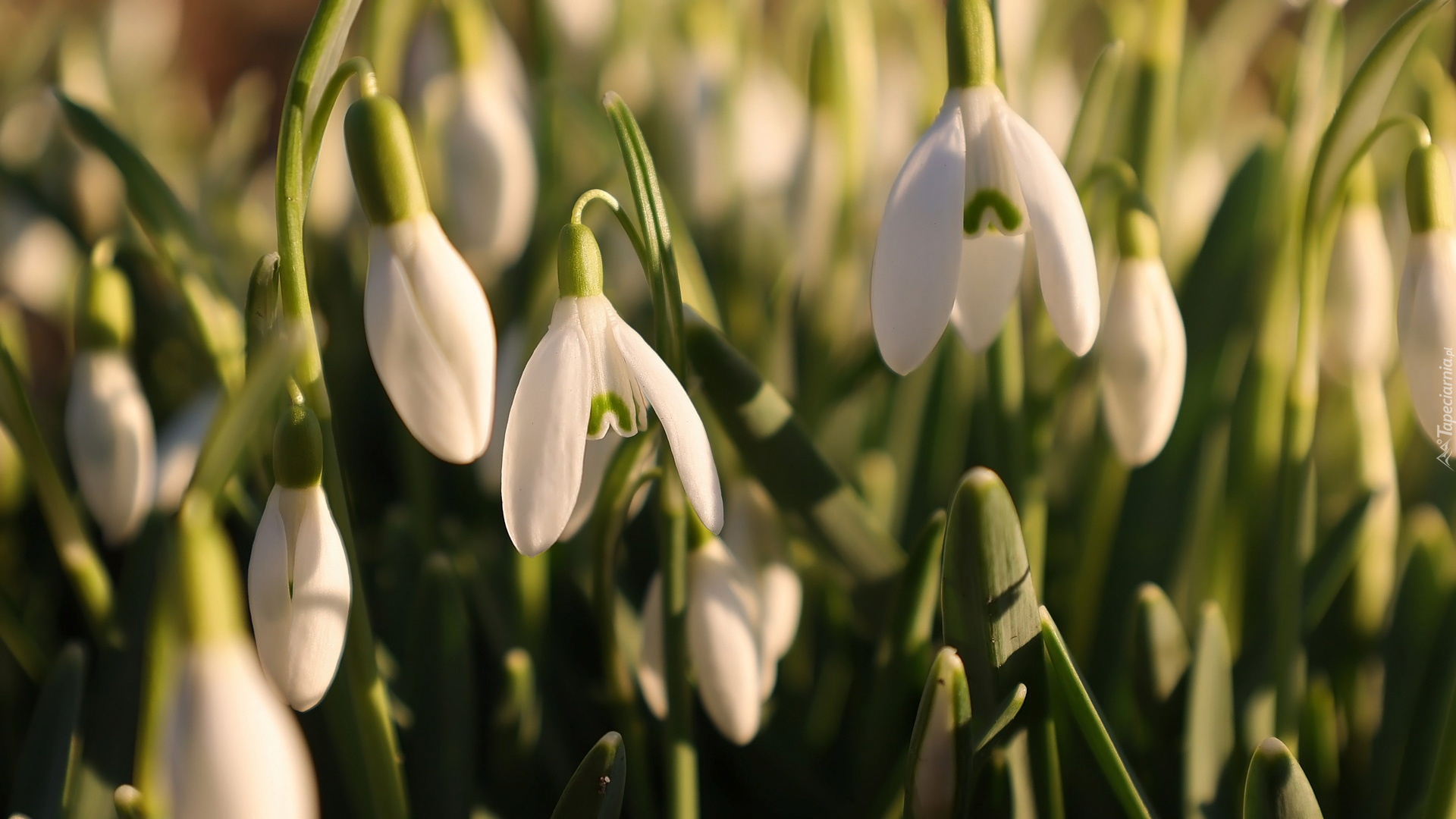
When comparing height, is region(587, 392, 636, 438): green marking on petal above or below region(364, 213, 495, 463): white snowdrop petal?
below

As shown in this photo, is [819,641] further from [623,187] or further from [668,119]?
[668,119]

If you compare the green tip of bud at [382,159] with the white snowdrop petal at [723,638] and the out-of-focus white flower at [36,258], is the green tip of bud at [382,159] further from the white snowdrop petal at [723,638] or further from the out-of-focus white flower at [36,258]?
the out-of-focus white flower at [36,258]

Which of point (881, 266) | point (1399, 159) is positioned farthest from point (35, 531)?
point (1399, 159)

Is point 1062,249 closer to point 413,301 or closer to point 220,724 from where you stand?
point 413,301

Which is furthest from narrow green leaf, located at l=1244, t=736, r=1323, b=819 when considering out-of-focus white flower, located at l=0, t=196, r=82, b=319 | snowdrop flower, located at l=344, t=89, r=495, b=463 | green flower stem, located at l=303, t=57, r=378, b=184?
out-of-focus white flower, located at l=0, t=196, r=82, b=319

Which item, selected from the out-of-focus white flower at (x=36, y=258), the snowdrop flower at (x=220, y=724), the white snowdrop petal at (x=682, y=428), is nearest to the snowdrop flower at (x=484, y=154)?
the white snowdrop petal at (x=682, y=428)

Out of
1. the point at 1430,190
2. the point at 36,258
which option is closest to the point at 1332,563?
the point at 1430,190

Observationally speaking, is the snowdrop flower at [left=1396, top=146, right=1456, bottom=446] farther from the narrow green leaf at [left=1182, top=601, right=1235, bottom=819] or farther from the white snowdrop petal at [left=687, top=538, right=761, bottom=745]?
the white snowdrop petal at [left=687, top=538, right=761, bottom=745]
